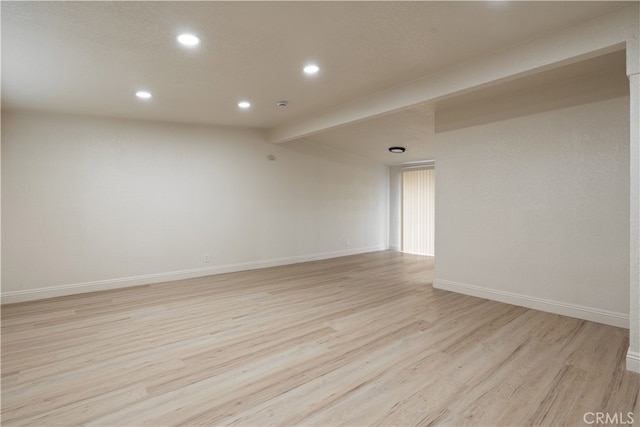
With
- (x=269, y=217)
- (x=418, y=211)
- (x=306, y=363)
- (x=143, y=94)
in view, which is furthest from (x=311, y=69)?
(x=418, y=211)

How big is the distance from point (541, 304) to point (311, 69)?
3.70 metres

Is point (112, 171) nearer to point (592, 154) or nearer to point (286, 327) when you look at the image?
point (286, 327)

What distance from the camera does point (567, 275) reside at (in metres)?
3.55

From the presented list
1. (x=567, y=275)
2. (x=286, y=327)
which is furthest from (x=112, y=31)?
(x=567, y=275)

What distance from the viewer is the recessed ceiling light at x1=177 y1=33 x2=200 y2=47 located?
254cm

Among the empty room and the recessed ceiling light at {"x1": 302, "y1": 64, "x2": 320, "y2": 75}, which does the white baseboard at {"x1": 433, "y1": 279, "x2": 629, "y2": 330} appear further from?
the recessed ceiling light at {"x1": 302, "y1": 64, "x2": 320, "y2": 75}

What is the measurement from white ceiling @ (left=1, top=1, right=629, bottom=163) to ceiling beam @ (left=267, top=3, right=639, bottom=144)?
0.29ft

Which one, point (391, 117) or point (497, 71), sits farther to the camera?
point (391, 117)

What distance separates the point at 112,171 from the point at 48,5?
312 cm

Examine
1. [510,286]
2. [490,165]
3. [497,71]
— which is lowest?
[510,286]

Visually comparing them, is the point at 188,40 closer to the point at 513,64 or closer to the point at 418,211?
the point at 513,64

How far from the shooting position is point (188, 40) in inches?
103

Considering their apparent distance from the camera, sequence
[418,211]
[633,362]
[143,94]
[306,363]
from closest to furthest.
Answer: [633,362] < [306,363] < [143,94] < [418,211]

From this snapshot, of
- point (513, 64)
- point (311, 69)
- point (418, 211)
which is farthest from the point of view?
point (418, 211)
